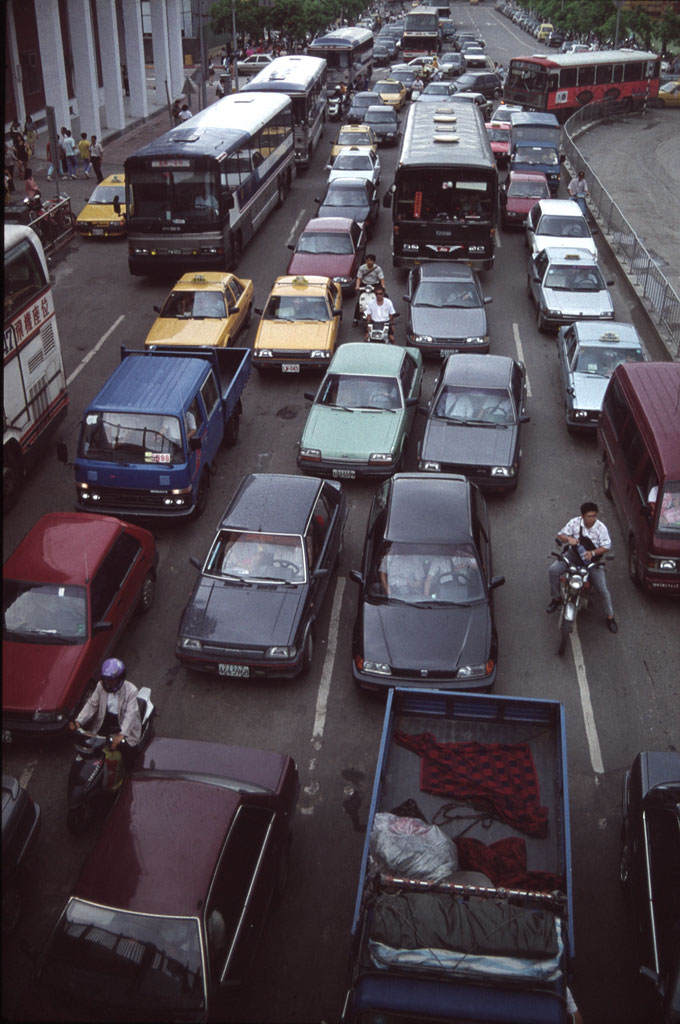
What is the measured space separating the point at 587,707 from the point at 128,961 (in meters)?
6.02

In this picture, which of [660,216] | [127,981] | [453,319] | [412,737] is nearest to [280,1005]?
[127,981]

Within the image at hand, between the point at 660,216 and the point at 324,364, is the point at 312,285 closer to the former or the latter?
the point at 324,364

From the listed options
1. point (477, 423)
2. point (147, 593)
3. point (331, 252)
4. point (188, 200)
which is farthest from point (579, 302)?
point (147, 593)

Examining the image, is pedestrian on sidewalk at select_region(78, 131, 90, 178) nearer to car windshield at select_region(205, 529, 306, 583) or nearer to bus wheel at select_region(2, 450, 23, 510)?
bus wheel at select_region(2, 450, 23, 510)

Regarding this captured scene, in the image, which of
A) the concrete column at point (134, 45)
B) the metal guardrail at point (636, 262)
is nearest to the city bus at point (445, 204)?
the metal guardrail at point (636, 262)

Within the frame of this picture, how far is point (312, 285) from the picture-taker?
19.4 metres

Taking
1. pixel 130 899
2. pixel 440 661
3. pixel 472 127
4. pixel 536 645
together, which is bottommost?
pixel 536 645

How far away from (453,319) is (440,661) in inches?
425

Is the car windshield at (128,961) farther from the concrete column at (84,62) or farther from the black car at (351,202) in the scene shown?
the concrete column at (84,62)

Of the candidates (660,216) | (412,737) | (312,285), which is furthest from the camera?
(660,216)

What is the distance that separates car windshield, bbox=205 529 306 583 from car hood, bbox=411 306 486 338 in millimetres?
8949

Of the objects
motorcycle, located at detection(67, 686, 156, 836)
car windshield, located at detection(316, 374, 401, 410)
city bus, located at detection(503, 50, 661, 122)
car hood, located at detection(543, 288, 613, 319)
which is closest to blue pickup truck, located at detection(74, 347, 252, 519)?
car windshield, located at detection(316, 374, 401, 410)

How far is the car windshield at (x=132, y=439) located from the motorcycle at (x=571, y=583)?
543 cm

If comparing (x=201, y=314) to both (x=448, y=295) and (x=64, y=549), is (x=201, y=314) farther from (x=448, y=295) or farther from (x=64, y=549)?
(x=64, y=549)
